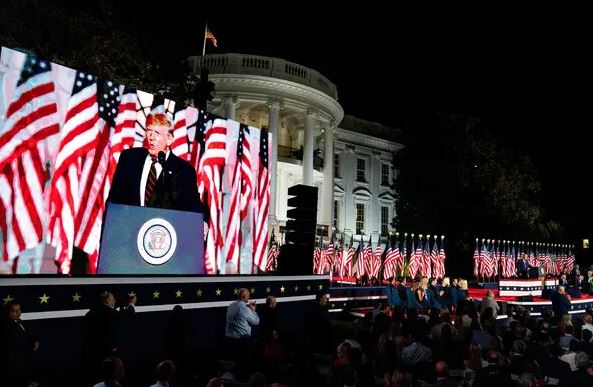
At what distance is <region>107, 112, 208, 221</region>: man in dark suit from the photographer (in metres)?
10.3

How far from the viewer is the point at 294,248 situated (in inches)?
507

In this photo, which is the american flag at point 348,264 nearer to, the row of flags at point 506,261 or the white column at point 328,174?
the row of flags at point 506,261

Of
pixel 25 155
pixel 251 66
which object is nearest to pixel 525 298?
pixel 251 66

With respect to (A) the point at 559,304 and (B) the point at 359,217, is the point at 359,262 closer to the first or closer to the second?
(A) the point at 559,304

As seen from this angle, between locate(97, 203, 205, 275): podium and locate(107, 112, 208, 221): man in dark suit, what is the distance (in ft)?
3.07

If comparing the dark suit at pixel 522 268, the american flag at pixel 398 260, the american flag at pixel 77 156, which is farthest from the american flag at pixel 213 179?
the dark suit at pixel 522 268

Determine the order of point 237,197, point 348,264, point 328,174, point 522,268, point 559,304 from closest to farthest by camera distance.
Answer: point 237,197, point 559,304, point 348,264, point 522,268, point 328,174

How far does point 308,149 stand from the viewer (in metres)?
33.4

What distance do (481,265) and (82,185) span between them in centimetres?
2550

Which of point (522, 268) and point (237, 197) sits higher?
point (237, 197)

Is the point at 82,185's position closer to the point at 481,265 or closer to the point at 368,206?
the point at 481,265

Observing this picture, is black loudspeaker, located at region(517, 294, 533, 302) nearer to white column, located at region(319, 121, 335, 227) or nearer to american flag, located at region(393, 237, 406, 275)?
american flag, located at region(393, 237, 406, 275)

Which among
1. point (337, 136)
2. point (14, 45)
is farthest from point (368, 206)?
point (14, 45)

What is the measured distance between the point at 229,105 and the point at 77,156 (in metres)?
22.3
